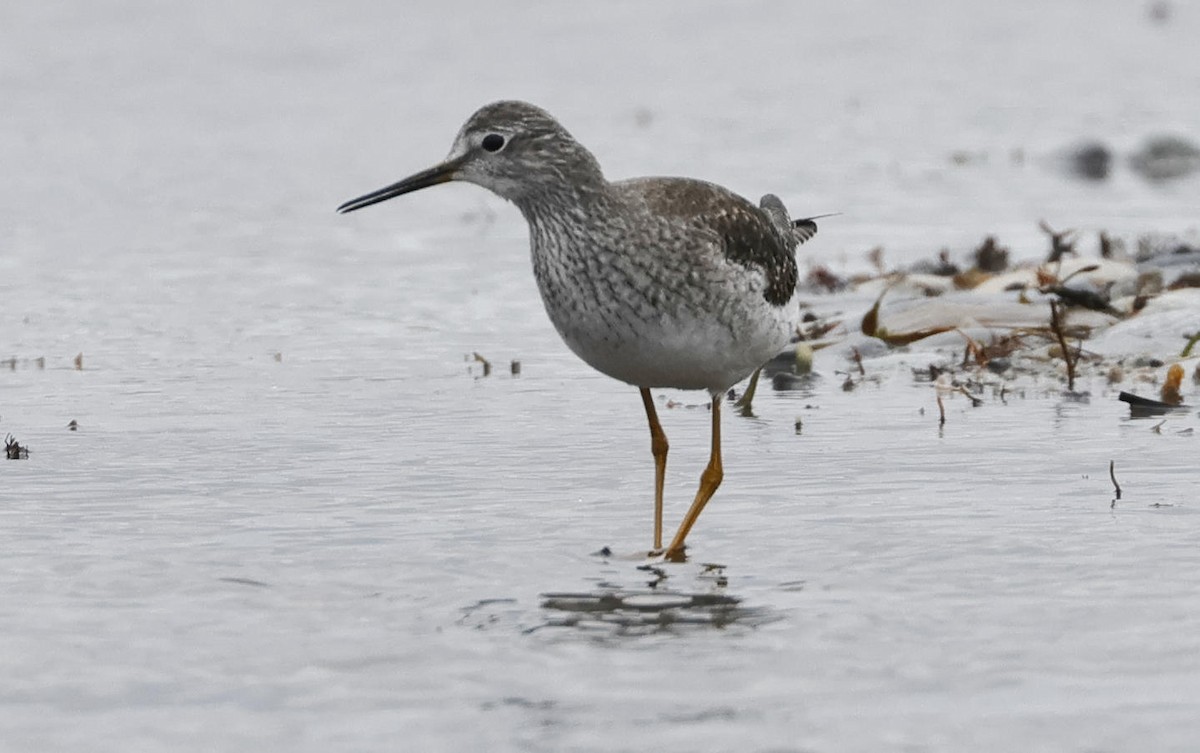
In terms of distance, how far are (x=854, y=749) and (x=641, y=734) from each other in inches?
22.7

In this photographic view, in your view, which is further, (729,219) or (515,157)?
(729,219)

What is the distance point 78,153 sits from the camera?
21.6 m

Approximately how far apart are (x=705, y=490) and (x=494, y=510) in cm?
87

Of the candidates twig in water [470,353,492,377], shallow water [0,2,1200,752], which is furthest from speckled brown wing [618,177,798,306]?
twig in water [470,353,492,377]

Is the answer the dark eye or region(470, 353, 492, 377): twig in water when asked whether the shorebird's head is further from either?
region(470, 353, 492, 377): twig in water

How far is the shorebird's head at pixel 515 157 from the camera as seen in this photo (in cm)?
786

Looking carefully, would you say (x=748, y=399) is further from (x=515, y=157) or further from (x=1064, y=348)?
(x=515, y=157)

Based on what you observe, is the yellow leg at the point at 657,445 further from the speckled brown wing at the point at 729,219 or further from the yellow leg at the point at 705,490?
the speckled brown wing at the point at 729,219

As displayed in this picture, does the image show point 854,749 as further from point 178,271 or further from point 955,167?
point 955,167

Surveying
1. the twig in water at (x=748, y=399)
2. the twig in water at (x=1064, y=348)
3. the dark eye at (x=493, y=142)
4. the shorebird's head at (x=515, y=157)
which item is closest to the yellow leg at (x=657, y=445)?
the shorebird's head at (x=515, y=157)

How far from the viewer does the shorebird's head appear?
310 inches

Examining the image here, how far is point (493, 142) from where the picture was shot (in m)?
7.97

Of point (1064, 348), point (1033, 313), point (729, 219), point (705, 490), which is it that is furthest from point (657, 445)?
point (1033, 313)

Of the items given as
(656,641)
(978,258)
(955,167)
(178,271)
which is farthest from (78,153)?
(656,641)
